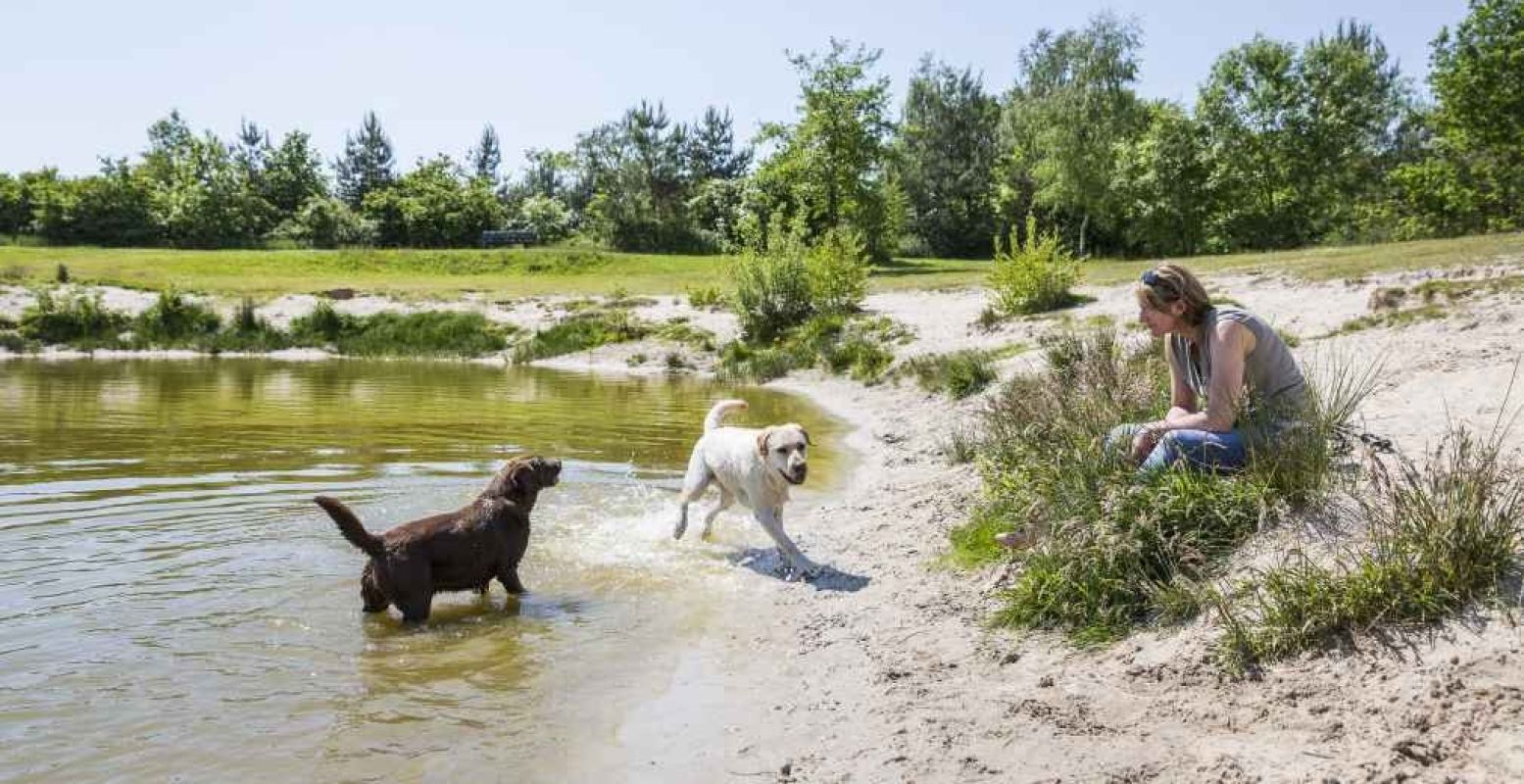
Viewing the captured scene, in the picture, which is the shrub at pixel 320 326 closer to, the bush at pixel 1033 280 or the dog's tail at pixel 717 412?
the bush at pixel 1033 280

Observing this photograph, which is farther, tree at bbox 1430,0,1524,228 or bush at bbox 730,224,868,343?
tree at bbox 1430,0,1524,228

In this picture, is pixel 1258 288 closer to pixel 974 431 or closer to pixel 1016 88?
pixel 974 431

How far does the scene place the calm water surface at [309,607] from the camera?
482 cm

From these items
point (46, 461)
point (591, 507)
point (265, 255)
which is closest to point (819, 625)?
point (591, 507)

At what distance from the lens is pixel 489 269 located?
166 feet

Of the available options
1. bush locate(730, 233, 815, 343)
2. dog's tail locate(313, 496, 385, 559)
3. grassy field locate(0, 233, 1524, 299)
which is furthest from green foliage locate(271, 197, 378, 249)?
dog's tail locate(313, 496, 385, 559)

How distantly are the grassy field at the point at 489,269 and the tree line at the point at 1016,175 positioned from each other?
5.02 meters

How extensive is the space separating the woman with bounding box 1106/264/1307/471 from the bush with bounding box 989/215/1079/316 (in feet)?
52.2

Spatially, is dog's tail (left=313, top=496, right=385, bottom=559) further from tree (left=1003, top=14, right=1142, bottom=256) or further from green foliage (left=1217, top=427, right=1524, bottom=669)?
tree (left=1003, top=14, right=1142, bottom=256)

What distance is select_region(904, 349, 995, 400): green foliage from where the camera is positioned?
15.8m

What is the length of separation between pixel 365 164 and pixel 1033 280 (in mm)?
93415

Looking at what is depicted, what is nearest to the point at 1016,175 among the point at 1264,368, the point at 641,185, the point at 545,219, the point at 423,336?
the point at 641,185

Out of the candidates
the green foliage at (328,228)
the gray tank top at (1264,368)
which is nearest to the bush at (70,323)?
the gray tank top at (1264,368)

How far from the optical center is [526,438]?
14.5 meters
